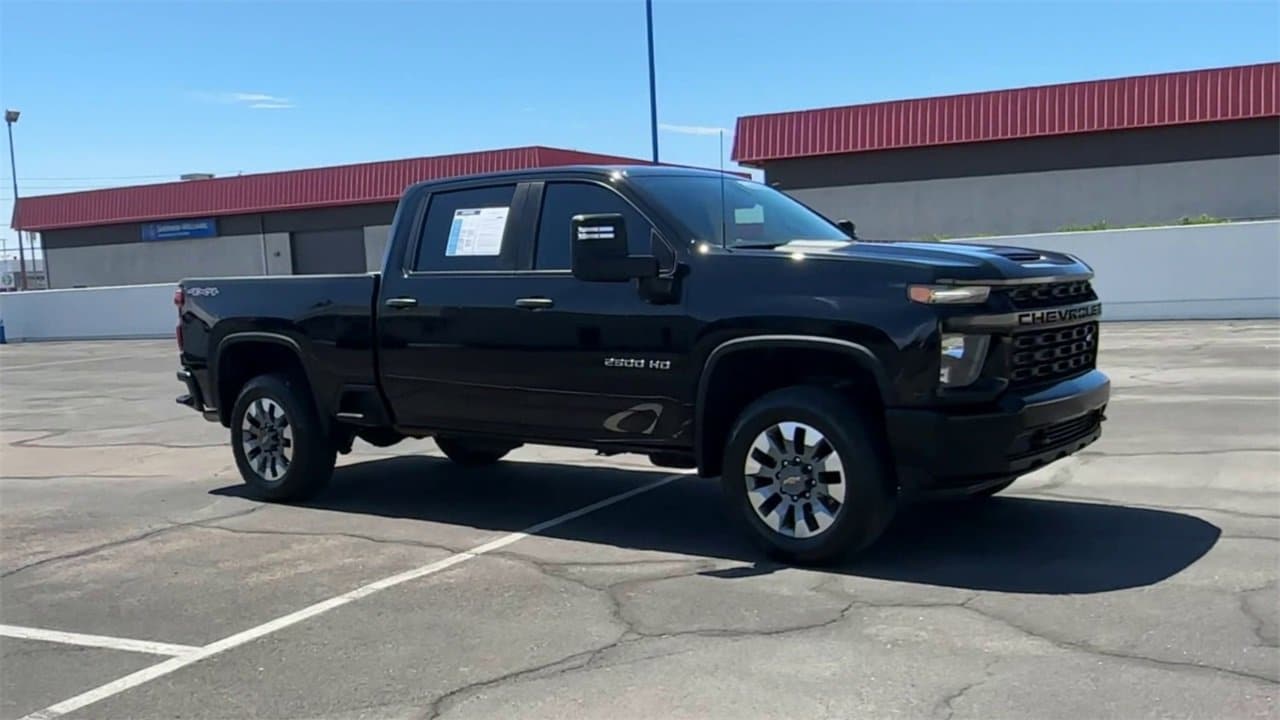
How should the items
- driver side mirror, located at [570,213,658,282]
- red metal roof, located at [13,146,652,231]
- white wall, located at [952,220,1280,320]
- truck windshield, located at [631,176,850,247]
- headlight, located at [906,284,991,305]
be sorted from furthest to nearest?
red metal roof, located at [13,146,652,231] < white wall, located at [952,220,1280,320] < truck windshield, located at [631,176,850,247] < driver side mirror, located at [570,213,658,282] < headlight, located at [906,284,991,305]

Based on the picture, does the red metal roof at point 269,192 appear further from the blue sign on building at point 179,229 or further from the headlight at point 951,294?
the headlight at point 951,294

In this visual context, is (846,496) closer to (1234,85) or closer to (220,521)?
(220,521)

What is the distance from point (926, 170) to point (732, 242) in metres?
27.8

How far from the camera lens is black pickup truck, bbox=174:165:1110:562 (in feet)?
17.9

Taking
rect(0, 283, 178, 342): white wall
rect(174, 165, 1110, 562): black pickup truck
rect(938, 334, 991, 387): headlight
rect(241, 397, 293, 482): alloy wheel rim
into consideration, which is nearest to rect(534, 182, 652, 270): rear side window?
rect(174, 165, 1110, 562): black pickup truck

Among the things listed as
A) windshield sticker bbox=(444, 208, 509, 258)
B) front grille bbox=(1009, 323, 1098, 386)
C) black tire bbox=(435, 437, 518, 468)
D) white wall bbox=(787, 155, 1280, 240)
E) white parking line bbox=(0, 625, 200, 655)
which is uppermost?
white wall bbox=(787, 155, 1280, 240)

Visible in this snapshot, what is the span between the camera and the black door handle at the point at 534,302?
655 cm

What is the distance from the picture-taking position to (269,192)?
41.6 metres

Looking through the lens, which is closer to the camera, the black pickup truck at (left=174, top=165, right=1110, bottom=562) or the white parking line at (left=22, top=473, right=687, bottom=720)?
the white parking line at (left=22, top=473, right=687, bottom=720)

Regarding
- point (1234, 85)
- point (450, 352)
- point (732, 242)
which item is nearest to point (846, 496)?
point (732, 242)

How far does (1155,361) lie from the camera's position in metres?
15.0

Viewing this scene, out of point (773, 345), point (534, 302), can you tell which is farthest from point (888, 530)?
point (534, 302)

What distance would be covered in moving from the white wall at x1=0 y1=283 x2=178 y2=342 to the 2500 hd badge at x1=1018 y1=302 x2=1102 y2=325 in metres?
29.7

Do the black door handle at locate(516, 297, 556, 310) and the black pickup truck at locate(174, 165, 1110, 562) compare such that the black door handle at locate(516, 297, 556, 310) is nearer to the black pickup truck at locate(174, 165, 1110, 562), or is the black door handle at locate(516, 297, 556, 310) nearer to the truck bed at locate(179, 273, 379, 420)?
the black pickup truck at locate(174, 165, 1110, 562)
